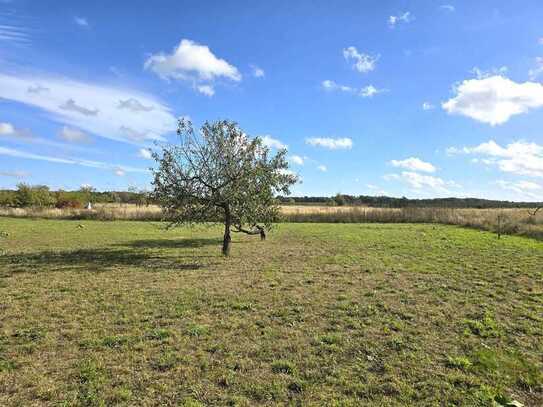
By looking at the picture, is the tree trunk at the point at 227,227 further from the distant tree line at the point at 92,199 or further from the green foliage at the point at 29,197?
the green foliage at the point at 29,197

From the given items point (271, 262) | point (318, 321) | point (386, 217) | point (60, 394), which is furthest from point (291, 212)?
point (60, 394)

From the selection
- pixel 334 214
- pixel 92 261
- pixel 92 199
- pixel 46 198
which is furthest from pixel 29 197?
pixel 92 261

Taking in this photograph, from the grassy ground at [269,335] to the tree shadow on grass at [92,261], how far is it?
20cm

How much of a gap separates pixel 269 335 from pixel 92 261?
400 inches

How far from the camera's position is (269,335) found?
623cm

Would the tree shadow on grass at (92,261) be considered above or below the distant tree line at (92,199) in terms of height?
below

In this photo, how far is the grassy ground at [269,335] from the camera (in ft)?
14.5

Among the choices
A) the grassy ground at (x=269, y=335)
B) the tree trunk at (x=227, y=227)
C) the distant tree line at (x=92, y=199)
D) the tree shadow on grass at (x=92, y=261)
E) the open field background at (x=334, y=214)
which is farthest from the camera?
the distant tree line at (x=92, y=199)

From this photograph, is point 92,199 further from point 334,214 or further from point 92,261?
point 92,261

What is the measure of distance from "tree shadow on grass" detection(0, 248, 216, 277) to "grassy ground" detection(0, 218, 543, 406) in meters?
0.20

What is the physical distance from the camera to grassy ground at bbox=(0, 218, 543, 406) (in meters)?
4.43

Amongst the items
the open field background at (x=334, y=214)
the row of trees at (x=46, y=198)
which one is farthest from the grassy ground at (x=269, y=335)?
the row of trees at (x=46, y=198)

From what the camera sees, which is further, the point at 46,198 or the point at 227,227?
the point at 46,198

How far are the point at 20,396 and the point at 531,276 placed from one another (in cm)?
1319
